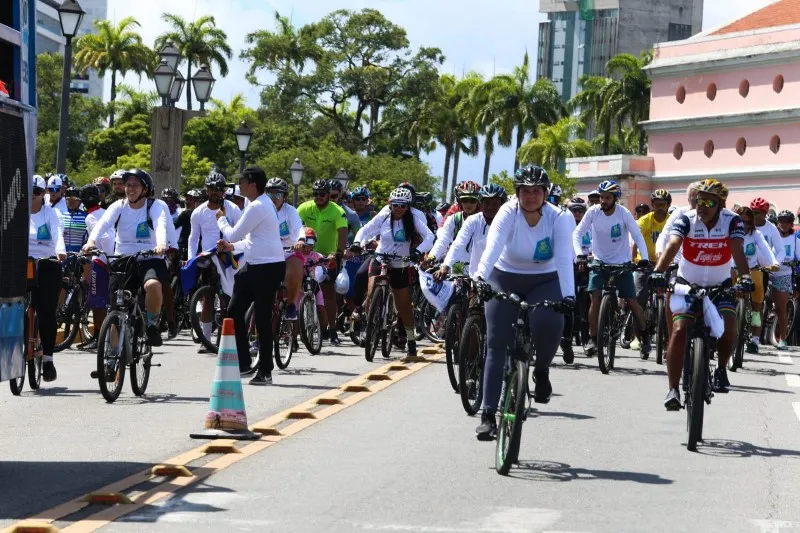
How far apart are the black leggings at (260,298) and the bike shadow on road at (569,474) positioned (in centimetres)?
505

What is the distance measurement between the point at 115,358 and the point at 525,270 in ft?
12.6

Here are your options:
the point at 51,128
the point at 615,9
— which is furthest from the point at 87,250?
the point at 615,9

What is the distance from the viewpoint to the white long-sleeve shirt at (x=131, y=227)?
14188mm

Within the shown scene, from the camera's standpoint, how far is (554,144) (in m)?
97.2

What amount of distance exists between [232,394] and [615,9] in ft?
600

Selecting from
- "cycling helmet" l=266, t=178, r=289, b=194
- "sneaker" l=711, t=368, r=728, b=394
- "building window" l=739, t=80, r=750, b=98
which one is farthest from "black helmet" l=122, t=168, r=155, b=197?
"building window" l=739, t=80, r=750, b=98

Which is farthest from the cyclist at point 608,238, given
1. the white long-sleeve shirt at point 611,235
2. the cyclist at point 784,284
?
the cyclist at point 784,284

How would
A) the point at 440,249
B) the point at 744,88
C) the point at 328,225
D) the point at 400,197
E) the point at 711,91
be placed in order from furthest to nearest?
the point at 711,91 → the point at 744,88 → the point at 328,225 → the point at 400,197 → the point at 440,249

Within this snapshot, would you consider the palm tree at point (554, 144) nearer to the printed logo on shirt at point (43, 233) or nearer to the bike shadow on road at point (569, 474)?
the printed logo on shirt at point (43, 233)

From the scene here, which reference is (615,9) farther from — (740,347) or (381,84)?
(740,347)

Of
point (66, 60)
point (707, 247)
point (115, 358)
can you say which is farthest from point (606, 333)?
point (66, 60)

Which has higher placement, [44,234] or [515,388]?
[44,234]

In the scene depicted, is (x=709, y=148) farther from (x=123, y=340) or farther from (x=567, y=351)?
(x=123, y=340)

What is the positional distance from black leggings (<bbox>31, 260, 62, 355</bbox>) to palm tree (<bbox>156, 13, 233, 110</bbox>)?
88020 millimetres
